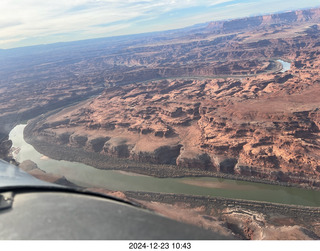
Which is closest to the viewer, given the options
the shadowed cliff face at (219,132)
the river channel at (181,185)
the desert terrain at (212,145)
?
the desert terrain at (212,145)

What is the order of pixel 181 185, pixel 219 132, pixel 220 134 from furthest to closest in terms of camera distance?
1. pixel 219 132
2. pixel 220 134
3. pixel 181 185

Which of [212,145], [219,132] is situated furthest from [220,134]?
[212,145]

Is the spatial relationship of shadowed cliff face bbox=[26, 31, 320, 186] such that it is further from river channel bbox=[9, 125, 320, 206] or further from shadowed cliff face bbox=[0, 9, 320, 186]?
river channel bbox=[9, 125, 320, 206]

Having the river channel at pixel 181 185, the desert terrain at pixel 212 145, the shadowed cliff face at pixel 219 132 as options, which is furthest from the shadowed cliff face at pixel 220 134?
the river channel at pixel 181 185

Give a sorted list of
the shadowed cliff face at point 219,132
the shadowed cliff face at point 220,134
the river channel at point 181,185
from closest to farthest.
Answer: the river channel at point 181,185 → the shadowed cliff face at point 220,134 → the shadowed cliff face at point 219,132

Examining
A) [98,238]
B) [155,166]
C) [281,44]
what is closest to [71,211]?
[98,238]

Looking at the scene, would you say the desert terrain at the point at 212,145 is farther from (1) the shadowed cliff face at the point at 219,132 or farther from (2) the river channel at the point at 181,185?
(2) the river channel at the point at 181,185

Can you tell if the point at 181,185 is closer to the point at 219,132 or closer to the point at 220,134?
the point at 220,134

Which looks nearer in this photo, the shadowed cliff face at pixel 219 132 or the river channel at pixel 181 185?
the river channel at pixel 181 185

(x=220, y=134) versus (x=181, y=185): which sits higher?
(x=220, y=134)
